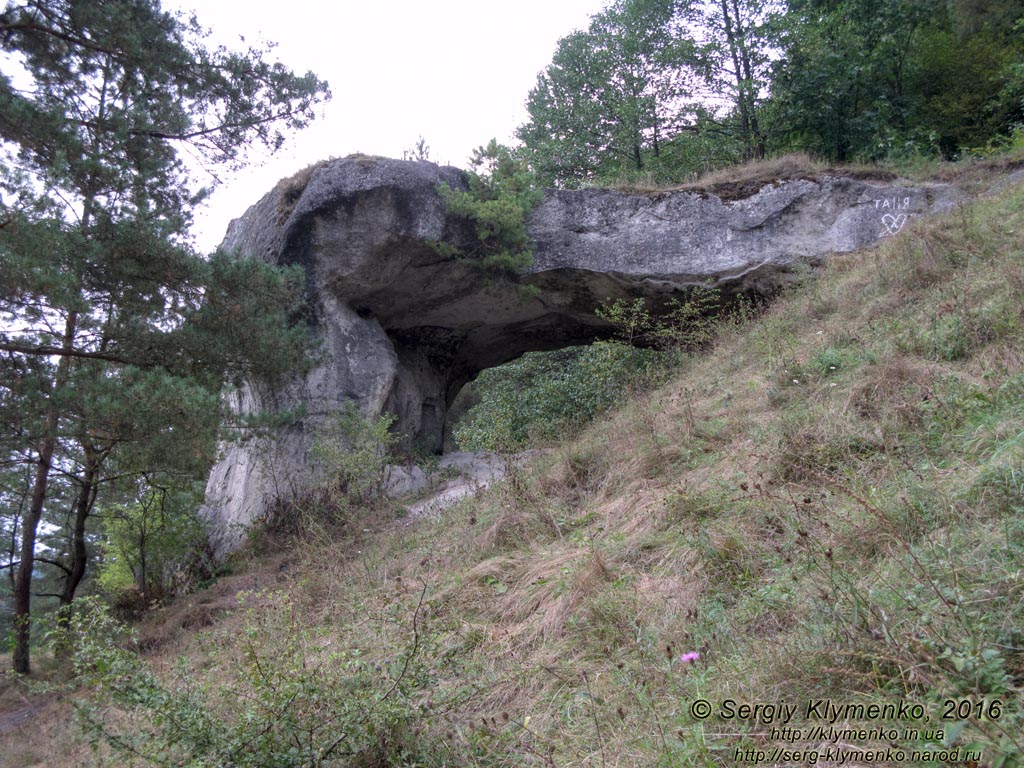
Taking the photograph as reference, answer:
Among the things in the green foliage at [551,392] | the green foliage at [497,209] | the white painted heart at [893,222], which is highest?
the green foliage at [497,209]

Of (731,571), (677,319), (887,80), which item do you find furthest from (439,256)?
(887,80)

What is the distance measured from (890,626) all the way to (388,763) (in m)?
2.00

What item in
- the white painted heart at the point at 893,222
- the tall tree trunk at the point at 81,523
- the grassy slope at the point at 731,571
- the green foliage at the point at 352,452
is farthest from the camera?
the white painted heart at the point at 893,222

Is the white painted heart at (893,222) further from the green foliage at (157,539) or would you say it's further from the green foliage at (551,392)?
the green foliage at (157,539)

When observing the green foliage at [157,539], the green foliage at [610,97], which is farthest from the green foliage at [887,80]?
the green foliage at [157,539]

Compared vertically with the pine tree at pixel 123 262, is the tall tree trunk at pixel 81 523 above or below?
below

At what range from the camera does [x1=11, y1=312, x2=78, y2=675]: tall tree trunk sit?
6.62 meters

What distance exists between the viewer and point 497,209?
32.4ft

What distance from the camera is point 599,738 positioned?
2.48m

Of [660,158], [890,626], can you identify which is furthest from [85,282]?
[660,158]

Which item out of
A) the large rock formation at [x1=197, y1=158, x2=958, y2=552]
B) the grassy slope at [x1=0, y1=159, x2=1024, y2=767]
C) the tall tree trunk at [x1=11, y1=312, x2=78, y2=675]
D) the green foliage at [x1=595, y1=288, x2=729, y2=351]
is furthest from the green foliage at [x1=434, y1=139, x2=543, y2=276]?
the tall tree trunk at [x1=11, y1=312, x2=78, y2=675]

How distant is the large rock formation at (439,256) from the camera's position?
9.66m

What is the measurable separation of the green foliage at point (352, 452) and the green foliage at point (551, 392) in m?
1.43

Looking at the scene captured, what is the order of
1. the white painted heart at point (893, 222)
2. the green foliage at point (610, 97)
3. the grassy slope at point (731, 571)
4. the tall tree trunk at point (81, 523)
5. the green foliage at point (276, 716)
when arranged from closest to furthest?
the grassy slope at point (731, 571) → the green foliage at point (276, 716) → the tall tree trunk at point (81, 523) → the white painted heart at point (893, 222) → the green foliage at point (610, 97)
